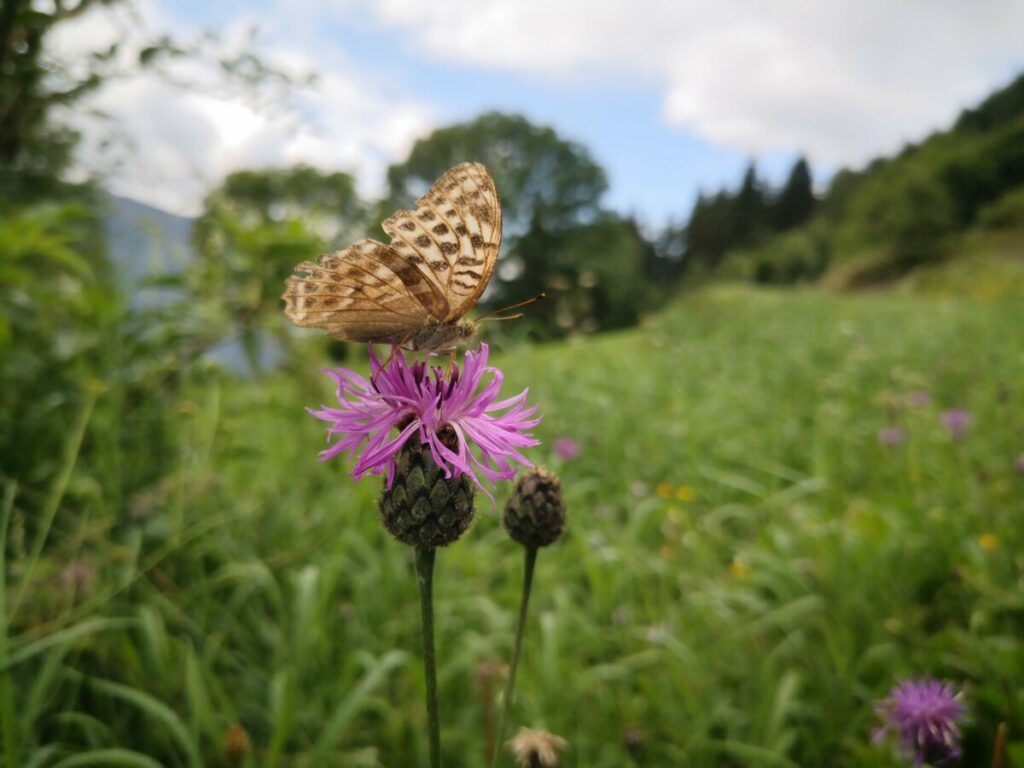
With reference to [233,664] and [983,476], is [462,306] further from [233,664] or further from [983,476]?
[983,476]

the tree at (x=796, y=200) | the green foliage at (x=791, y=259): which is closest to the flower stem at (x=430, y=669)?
the green foliage at (x=791, y=259)

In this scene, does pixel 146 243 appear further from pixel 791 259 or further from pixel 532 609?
pixel 791 259

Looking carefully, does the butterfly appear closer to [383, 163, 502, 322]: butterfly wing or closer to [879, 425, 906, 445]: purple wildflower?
[383, 163, 502, 322]: butterfly wing

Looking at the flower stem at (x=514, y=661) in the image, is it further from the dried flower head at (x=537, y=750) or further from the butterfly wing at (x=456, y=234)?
the butterfly wing at (x=456, y=234)

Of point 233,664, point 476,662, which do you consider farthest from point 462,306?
point 233,664

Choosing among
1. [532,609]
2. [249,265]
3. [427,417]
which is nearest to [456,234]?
[427,417]
